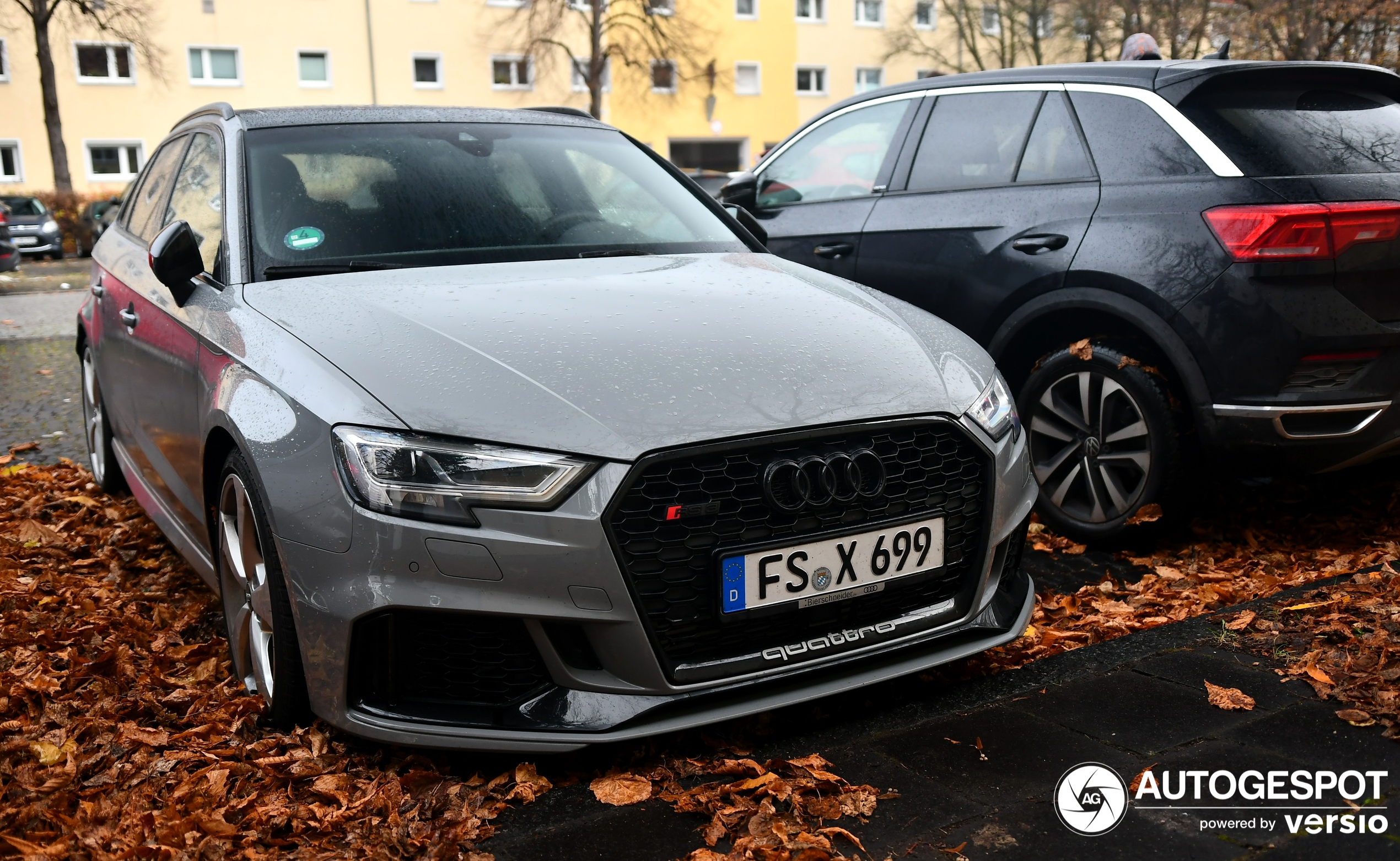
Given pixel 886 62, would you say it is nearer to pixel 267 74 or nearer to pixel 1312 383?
pixel 267 74

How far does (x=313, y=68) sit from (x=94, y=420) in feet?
126

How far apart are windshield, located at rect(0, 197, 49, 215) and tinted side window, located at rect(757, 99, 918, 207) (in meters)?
26.1

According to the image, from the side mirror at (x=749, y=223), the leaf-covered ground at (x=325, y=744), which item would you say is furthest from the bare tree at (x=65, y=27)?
the side mirror at (x=749, y=223)

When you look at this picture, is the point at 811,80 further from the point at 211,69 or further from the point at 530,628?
the point at 530,628

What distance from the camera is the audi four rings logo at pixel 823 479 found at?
2.69m

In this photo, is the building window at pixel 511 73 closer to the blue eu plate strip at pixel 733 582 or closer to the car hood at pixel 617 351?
the car hood at pixel 617 351

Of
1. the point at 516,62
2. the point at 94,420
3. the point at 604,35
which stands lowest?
the point at 94,420

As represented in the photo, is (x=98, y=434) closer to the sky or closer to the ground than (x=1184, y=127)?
closer to the ground

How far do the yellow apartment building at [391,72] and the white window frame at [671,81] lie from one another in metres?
0.08

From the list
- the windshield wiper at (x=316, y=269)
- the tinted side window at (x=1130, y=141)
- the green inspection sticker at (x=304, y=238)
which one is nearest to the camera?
the windshield wiper at (x=316, y=269)

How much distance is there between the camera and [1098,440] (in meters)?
4.57

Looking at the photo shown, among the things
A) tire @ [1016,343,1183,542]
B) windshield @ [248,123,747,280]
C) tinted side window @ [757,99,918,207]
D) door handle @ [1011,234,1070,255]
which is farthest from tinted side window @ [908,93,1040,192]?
windshield @ [248,123,747,280]

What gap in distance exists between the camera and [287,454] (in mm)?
2771

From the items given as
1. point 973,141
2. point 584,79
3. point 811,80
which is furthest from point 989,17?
point 973,141
